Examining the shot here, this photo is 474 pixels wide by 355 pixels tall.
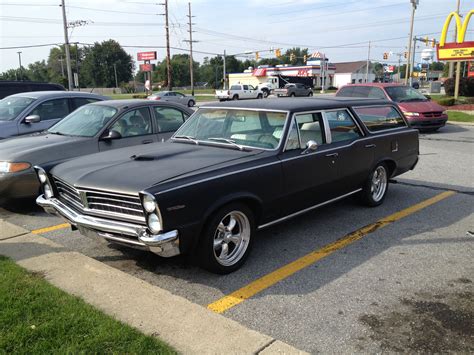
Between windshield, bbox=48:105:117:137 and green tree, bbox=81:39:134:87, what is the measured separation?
119071 mm

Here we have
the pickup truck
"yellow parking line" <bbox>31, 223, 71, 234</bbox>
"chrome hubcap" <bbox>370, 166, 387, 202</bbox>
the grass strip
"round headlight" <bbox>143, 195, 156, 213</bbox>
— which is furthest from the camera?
the pickup truck

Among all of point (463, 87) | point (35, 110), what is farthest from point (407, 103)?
point (463, 87)

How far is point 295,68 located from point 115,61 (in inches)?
2428

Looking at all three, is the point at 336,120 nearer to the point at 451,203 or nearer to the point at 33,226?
the point at 451,203

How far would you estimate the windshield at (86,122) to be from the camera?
A: 655 cm

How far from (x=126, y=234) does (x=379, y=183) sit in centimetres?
407

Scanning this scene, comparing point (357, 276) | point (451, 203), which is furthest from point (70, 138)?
point (451, 203)

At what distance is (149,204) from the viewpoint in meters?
3.47

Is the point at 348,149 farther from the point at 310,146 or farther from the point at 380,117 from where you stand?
the point at 380,117

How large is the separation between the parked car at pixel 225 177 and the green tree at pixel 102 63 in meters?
122

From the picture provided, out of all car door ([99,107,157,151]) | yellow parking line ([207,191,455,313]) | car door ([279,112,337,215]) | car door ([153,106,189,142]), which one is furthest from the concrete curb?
car door ([153,106,189,142])

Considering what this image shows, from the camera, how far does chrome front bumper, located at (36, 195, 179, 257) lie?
3.50 m

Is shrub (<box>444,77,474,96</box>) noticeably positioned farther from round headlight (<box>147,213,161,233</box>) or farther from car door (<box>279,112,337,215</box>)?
round headlight (<box>147,213,161,233</box>)

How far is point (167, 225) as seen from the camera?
350 centimetres
